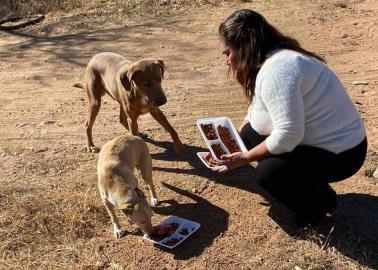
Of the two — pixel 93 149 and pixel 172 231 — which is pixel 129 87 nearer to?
pixel 93 149

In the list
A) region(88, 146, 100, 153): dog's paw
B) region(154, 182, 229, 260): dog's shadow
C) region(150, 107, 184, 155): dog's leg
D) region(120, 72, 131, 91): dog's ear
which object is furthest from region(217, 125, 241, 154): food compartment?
region(88, 146, 100, 153): dog's paw

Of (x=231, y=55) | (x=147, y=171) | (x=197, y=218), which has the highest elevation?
(x=231, y=55)

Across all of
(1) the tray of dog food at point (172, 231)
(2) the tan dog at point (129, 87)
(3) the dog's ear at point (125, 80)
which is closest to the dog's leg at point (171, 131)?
(2) the tan dog at point (129, 87)

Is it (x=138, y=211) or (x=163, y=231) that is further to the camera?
(x=163, y=231)

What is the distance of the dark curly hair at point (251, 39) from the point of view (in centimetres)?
353

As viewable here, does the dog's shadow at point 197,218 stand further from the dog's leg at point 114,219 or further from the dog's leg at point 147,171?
the dog's leg at point 114,219

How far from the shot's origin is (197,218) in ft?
14.1

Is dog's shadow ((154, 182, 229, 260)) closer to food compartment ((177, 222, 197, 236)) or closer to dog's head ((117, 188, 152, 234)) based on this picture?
food compartment ((177, 222, 197, 236))

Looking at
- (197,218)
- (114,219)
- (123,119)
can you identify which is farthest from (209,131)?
(123,119)

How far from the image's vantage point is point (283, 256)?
3.79 meters

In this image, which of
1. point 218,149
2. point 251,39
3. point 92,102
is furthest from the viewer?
point 92,102

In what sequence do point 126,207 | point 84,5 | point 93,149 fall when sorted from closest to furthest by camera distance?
point 126,207, point 93,149, point 84,5

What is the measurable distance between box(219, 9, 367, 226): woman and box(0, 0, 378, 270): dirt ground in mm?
169

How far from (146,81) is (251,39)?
173 cm
